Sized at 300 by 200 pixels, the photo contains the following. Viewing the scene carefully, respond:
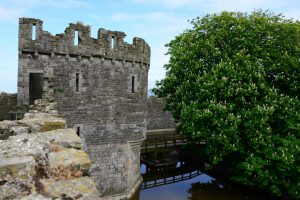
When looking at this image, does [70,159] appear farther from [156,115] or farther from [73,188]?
[156,115]

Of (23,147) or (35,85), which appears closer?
(23,147)

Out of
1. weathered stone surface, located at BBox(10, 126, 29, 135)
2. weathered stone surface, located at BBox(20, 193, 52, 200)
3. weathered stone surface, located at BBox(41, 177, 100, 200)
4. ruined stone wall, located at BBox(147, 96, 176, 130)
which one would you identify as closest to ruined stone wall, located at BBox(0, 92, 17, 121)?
weathered stone surface, located at BBox(10, 126, 29, 135)

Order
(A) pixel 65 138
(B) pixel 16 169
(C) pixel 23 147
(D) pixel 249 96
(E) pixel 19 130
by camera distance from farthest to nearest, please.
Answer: (D) pixel 249 96, (E) pixel 19 130, (A) pixel 65 138, (C) pixel 23 147, (B) pixel 16 169

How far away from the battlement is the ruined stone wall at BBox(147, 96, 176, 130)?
16.3 metres

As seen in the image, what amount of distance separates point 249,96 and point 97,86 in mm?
7832

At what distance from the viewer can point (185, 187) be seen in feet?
74.6

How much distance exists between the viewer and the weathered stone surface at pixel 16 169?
3.32 m

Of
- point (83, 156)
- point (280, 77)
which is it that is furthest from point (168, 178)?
point (83, 156)

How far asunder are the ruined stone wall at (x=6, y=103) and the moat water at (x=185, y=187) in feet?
29.6

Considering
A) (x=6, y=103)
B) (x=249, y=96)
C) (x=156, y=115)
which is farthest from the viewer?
(x=156, y=115)

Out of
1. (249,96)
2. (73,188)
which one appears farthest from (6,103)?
(73,188)

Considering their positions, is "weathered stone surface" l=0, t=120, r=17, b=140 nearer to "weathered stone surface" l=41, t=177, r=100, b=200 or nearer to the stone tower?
"weathered stone surface" l=41, t=177, r=100, b=200

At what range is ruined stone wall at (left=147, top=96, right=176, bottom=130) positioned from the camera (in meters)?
34.3

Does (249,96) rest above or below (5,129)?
above
